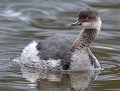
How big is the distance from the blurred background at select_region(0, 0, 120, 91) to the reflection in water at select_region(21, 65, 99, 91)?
0.16 m

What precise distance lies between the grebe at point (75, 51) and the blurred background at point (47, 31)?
451 mm

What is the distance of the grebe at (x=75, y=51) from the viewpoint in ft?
41.5

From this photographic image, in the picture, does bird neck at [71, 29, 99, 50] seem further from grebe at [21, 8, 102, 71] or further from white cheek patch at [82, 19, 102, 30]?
white cheek patch at [82, 19, 102, 30]

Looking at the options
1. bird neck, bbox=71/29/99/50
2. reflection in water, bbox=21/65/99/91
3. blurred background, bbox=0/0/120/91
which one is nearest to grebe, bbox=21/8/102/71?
bird neck, bbox=71/29/99/50

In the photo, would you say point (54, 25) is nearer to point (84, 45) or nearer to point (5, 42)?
point (5, 42)

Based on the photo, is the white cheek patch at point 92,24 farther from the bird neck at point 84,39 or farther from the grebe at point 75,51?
the bird neck at point 84,39

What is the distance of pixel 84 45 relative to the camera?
42.2ft

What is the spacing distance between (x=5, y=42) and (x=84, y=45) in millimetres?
2536

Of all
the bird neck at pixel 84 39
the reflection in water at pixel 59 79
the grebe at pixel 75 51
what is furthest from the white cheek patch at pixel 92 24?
the reflection in water at pixel 59 79

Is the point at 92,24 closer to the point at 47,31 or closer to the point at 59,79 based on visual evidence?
the point at 59,79

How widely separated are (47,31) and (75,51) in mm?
3354

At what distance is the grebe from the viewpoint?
41.5 ft

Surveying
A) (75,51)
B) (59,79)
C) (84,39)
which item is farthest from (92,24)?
(59,79)

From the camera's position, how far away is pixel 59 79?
12.3 m
